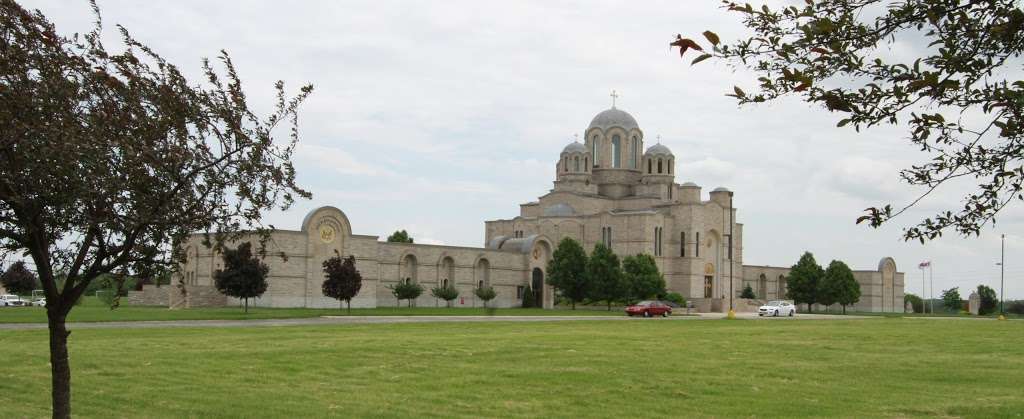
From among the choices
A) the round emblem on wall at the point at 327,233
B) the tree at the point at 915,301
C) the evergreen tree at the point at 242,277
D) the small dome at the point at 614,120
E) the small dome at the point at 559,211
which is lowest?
the tree at the point at 915,301

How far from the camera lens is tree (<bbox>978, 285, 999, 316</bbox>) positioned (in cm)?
8750

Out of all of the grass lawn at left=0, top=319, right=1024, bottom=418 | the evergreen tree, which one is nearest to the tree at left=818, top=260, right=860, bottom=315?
the evergreen tree

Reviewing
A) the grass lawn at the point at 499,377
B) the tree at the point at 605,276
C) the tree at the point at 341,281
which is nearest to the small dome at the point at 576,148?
the tree at the point at 605,276

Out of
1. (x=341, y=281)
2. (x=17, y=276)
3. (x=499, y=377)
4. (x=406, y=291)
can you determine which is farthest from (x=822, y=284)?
(x=499, y=377)

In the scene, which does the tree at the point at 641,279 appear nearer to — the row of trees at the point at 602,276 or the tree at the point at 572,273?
the row of trees at the point at 602,276

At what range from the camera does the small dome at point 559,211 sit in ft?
261

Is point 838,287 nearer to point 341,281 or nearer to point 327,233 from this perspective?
point 327,233

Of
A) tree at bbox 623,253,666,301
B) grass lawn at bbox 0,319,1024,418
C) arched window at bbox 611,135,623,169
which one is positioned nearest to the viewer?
grass lawn at bbox 0,319,1024,418

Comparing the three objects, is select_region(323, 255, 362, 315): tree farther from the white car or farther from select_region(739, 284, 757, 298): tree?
select_region(739, 284, 757, 298): tree

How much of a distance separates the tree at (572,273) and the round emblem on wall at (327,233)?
50.9 feet

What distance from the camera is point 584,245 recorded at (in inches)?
3076

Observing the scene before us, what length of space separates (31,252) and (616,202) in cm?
7364

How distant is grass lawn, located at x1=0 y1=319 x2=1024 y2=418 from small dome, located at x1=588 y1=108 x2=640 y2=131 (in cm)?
5804

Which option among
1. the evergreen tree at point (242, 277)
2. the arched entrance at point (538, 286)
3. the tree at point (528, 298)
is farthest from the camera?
the arched entrance at point (538, 286)
